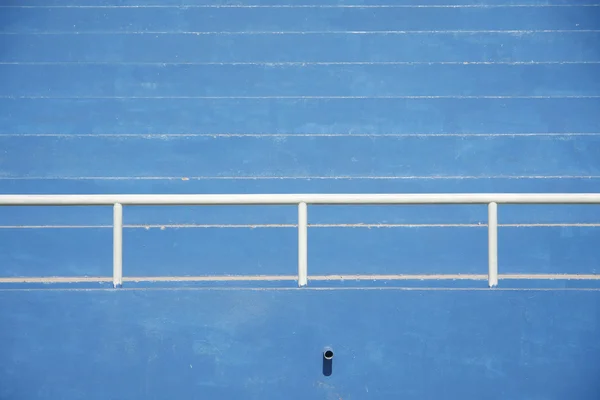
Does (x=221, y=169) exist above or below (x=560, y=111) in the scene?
below

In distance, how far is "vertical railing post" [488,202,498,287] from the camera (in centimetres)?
230

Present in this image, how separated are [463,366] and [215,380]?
2.98 ft

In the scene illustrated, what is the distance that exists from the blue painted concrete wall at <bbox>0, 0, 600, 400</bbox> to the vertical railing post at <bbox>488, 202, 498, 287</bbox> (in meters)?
0.05

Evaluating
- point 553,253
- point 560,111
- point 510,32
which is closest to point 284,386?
point 553,253

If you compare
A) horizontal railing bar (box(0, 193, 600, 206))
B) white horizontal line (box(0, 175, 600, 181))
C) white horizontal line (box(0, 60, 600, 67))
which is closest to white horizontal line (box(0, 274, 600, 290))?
horizontal railing bar (box(0, 193, 600, 206))

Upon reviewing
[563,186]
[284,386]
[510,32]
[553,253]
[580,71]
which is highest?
[510,32]

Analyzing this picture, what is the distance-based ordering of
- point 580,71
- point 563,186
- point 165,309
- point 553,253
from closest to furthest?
point 165,309
point 553,253
point 563,186
point 580,71

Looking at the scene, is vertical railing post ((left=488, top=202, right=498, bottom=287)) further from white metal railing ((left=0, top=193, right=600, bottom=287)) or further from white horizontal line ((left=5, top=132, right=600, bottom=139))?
white horizontal line ((left=5, top=132, right=600, bottom=139))

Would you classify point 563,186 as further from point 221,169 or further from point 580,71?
point 221,169

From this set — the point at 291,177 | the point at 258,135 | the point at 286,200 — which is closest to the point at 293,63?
the point at 258,135

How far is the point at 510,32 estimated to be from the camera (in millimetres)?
3402

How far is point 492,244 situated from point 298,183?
1.07 meters

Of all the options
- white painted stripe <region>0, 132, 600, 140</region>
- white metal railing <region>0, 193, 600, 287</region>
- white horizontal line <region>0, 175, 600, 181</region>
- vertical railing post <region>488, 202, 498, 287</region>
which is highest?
white painted stripe <region>0, 132, 600, 140</region>

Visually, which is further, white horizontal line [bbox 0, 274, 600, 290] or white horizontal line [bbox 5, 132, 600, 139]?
→ white horizontal line [bbox 5, 132, 600, 139]
